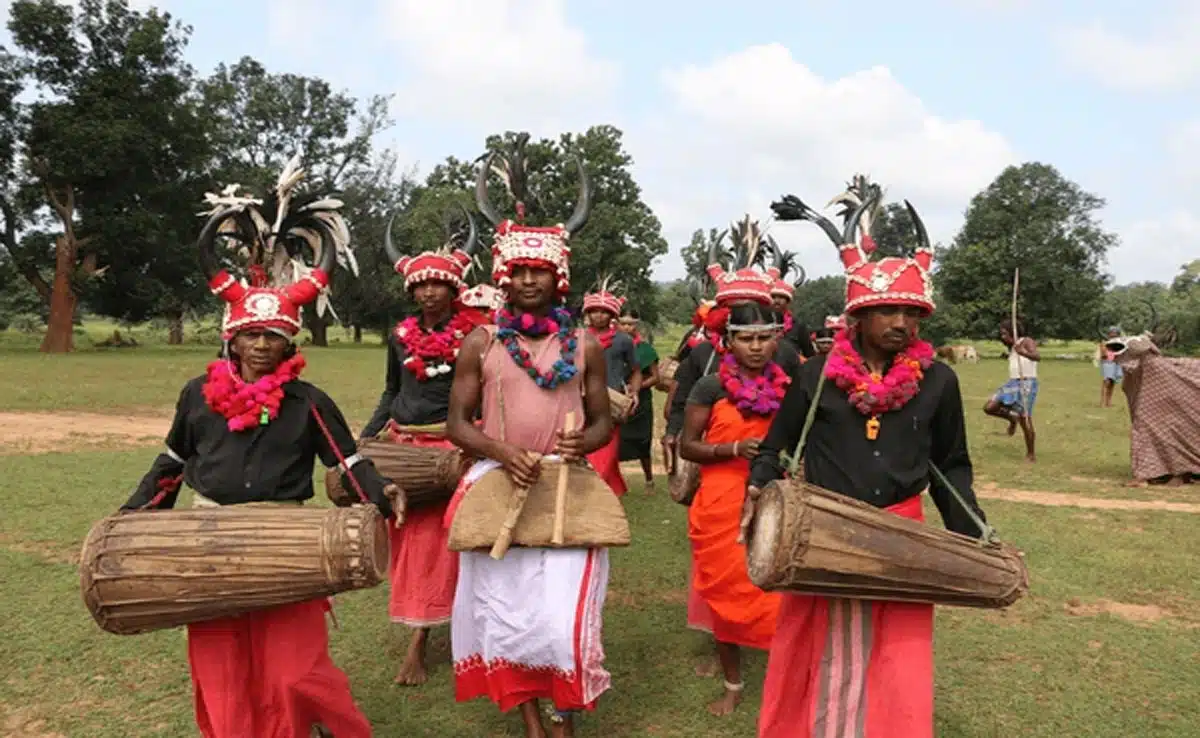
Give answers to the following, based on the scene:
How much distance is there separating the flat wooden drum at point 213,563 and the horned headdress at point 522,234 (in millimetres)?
1351

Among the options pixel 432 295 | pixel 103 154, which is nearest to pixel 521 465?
pixel 432 295

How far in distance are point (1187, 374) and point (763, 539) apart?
1059 cm

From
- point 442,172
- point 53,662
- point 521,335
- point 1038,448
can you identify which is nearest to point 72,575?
point 53,662

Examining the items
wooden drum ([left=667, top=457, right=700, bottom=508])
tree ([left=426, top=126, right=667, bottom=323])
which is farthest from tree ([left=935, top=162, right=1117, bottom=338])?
wooden drum ([left=667, top=457, right=700, bottom=508])

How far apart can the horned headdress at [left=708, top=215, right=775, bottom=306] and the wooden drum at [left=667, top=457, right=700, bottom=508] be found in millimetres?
988

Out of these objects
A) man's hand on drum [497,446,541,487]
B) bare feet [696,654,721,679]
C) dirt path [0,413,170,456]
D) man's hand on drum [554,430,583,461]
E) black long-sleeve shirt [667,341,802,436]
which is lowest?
bare feet [696,654,721,679]

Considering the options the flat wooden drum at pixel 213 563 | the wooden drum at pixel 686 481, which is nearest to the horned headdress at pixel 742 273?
the wooden drum at pixel 686 481

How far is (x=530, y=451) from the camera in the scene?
4.12 metres

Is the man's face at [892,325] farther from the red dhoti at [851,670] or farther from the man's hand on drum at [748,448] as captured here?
the man's hand on drum at [748,448]

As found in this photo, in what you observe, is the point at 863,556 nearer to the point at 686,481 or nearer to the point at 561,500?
the point at 561,500

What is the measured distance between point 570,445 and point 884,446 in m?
1.32

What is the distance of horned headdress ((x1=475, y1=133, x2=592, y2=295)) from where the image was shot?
4.07 m

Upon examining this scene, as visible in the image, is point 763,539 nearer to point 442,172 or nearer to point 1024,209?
point 442,172

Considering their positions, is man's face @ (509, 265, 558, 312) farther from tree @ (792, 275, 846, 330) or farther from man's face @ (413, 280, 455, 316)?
tree @ (792, 275, 846, 330)
